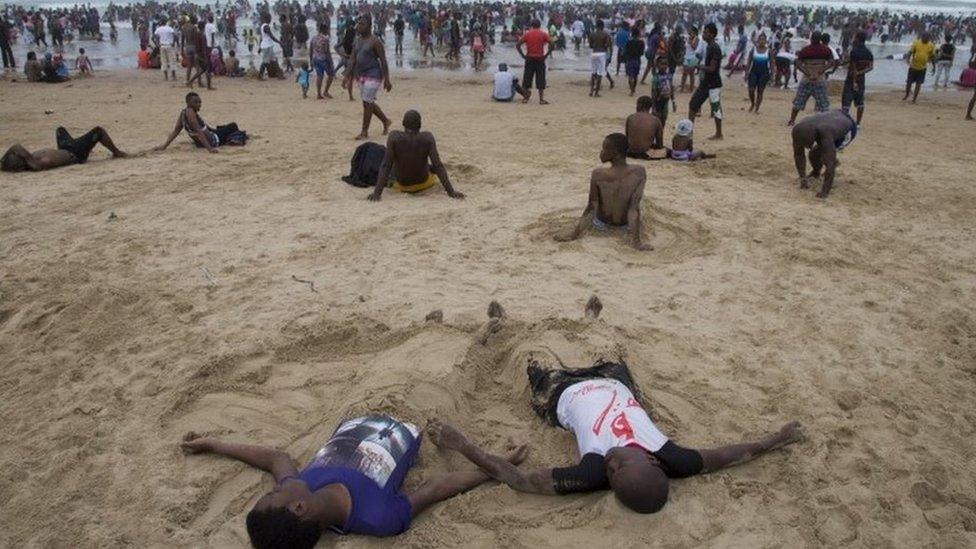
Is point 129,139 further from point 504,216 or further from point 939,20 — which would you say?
point 939,20

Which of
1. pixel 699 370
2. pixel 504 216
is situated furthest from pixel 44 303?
pixel 699 370

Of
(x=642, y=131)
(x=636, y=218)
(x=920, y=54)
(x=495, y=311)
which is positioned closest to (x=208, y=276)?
(x=495, y=311)

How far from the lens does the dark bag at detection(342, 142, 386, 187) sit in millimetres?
6969

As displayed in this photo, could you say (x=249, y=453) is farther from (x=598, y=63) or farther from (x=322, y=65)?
(x=598, y=63)

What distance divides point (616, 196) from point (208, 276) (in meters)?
3.19

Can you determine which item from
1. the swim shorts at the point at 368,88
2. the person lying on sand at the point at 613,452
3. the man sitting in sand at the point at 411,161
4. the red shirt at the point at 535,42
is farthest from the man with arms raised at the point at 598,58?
the person lying on sand at the point at 613,452

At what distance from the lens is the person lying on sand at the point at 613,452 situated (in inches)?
105

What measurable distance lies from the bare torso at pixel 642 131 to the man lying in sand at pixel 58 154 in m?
6.14

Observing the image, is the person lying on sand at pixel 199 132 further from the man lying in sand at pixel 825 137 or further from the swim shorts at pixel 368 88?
the man lying in sand at pixel 825 137

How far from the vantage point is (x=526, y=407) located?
137 inches

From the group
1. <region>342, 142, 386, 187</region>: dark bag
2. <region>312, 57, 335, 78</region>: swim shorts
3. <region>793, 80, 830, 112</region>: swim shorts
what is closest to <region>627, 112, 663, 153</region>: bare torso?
<region>342, 142, 386, 187</region>: dark bag

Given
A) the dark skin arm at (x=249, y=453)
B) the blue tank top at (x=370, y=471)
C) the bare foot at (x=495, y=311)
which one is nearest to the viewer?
the blue tank top at (x=370, y=471)

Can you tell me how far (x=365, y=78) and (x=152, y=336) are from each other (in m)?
5.98

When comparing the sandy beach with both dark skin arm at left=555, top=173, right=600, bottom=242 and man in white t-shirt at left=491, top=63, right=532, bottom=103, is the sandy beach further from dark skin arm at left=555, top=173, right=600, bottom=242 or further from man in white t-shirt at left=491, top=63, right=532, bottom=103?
man in white t-shirt at left=491, top=63, right=532, bottom=103
